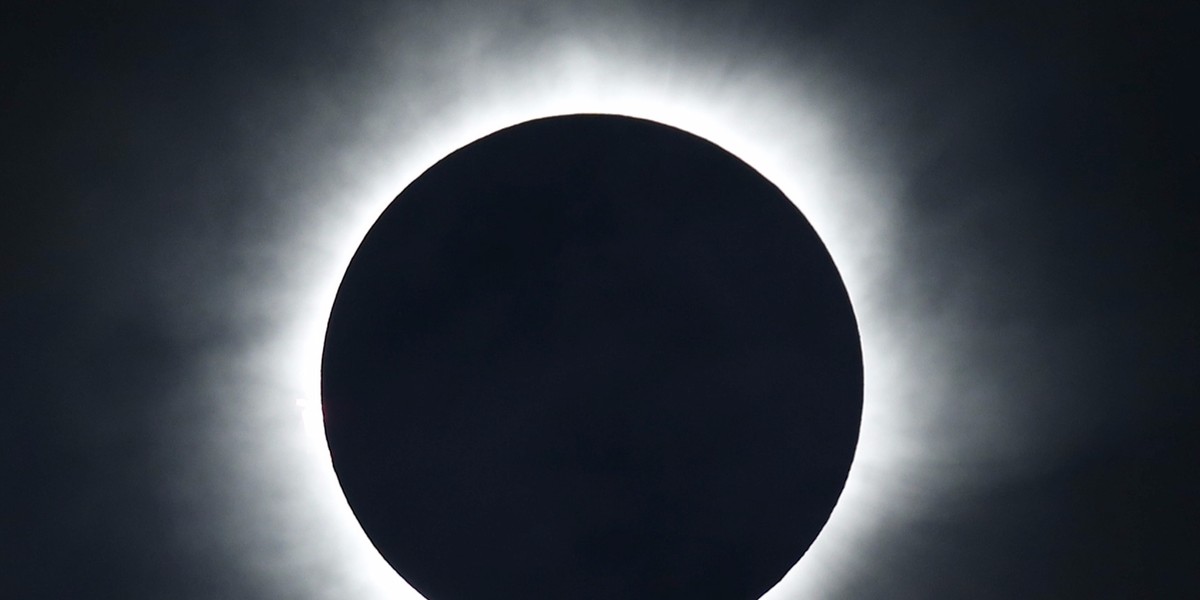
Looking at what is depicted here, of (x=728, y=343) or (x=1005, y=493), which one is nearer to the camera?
(x=728, y=343)

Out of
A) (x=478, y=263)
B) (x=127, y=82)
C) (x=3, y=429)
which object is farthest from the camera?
(x=3, y=429)

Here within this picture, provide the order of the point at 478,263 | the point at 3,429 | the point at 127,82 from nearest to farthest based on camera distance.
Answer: the point at 478,263 < the point at 127,82 < the point at 3,429

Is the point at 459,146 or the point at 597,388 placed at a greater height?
the point at 459,146

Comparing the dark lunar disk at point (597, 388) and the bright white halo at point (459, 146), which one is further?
the bright white halo at point (459, 146)

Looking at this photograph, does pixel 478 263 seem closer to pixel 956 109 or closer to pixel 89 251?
pixel 89 251

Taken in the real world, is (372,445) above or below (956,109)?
below

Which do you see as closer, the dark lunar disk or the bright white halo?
the dark lunar disk

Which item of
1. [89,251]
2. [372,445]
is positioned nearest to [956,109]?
[372,445]

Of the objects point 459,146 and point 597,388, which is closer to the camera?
point 597,388
